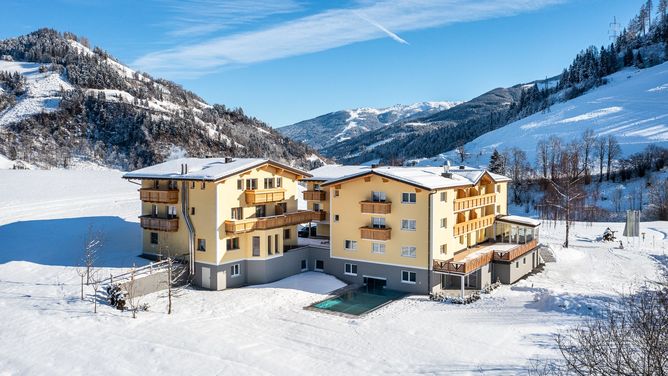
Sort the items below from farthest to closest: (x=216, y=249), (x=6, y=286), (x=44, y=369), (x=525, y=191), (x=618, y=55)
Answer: (x=618, y=55) < (x=525, y=191) < (x=216, y=249) < (x=6, y=286) < (x=44, y=369)

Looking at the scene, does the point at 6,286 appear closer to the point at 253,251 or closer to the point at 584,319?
the point at 253,251

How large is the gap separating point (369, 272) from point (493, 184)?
51.1ft

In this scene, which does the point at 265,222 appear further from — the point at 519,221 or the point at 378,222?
the point at 519,221

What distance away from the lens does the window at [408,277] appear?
3491 centimetres

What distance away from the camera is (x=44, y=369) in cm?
2009

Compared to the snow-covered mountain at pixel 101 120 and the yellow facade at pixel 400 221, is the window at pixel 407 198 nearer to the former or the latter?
the yellow facade at pixel 400 221

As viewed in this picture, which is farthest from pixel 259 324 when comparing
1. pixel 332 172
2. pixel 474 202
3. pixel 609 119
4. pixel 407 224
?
pixel 609 119

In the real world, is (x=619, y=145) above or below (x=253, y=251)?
above

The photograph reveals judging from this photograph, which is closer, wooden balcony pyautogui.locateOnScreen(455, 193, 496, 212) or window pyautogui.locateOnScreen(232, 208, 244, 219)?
window pyautogui.locateOnScreen(232, 208, 244, 219)

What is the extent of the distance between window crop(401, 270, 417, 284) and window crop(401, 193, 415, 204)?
493 cm

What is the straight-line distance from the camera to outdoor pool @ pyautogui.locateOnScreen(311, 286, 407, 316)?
3062 cm

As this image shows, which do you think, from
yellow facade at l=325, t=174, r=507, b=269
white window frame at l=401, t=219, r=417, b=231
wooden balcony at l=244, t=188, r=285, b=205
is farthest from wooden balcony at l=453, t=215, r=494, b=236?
wooden balcony at l=244, t=188, r=285, b=205

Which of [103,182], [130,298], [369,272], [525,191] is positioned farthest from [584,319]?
[525,191]

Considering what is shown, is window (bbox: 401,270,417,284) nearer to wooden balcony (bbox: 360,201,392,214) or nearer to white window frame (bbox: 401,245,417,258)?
white window frame (bbox: 401,245,417,258)
